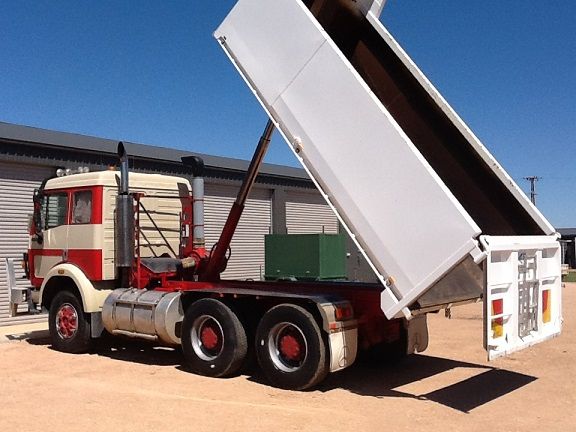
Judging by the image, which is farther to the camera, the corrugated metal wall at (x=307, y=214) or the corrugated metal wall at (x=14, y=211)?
the corrugated metal wall at (x=307, y=214)

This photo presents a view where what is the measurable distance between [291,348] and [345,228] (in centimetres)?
174

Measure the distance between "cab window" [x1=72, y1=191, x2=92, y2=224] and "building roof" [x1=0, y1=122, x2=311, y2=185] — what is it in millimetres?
4812

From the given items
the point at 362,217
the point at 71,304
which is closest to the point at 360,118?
the point at 362,217

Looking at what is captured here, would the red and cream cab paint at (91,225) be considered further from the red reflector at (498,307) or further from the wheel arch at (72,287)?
the red reflector at (498,307)

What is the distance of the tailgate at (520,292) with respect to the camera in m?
6.62

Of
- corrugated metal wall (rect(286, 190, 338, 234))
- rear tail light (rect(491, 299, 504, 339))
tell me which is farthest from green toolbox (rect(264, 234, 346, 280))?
rear tail light (rect(491, 299, 504, 339))

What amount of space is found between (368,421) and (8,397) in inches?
171

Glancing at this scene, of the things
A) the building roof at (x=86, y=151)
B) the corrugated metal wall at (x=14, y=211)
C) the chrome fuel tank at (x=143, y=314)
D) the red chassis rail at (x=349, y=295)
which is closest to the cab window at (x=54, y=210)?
the chrome fuel tank at (x=143, y=314)

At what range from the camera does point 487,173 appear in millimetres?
8570

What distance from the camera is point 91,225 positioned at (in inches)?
427

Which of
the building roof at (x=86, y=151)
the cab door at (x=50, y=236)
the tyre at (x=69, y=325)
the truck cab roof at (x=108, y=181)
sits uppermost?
the building roof at (x=86, y=151)

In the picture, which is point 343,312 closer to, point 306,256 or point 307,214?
point 306,256

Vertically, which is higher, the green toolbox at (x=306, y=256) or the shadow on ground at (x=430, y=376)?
the green toolbox at (x=306, y=256)

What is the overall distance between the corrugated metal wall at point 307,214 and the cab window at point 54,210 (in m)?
13.1
